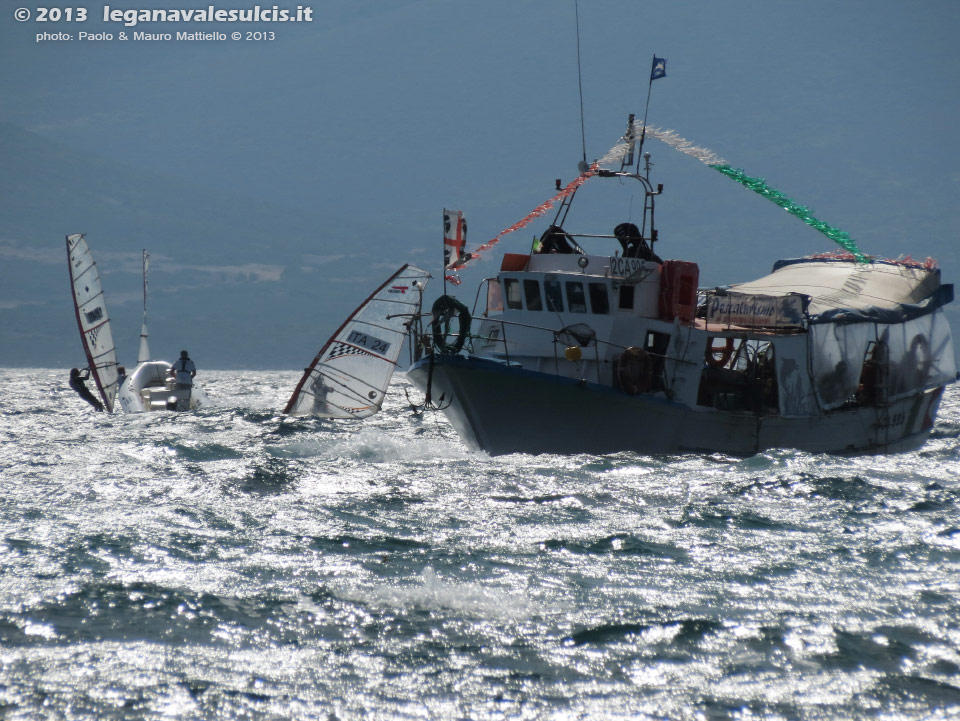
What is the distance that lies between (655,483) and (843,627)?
7774 millimetres

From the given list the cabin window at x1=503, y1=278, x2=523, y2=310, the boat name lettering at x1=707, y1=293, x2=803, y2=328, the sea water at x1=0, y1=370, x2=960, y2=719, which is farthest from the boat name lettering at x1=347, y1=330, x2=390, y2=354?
the sea water at x1=0, y1=370, x2=960, y2=719

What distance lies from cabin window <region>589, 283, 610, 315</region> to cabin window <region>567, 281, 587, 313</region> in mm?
200

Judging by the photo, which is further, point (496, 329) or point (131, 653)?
point (496, 329)

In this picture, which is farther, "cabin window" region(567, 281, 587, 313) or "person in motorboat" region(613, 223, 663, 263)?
"person in motorboat" region(613, 223, 663, 263)

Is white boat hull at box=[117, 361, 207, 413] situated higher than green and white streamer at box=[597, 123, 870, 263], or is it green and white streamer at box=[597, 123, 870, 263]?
green and white streamer at box=[597, 123, 870, 263]

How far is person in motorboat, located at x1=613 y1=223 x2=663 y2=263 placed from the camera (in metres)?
22.6

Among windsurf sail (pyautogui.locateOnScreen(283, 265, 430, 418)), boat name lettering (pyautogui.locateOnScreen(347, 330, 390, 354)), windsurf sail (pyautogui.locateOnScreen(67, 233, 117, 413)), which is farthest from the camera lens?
windsurf sail (pyautogui.locateOnScreen(67, 233, 117, 413))

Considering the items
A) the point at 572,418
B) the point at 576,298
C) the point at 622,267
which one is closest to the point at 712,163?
the point at 622,267

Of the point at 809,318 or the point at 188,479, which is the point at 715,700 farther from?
the point at 809,318

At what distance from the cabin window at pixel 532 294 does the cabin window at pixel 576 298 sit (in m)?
0.74

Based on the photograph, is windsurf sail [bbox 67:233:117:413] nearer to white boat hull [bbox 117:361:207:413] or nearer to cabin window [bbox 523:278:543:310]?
white boat hull [bbox 117:361:207:413]

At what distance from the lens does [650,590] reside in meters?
9.64

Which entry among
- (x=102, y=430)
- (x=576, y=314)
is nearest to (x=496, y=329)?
(x=576, y=314)

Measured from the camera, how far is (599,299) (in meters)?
21.6
